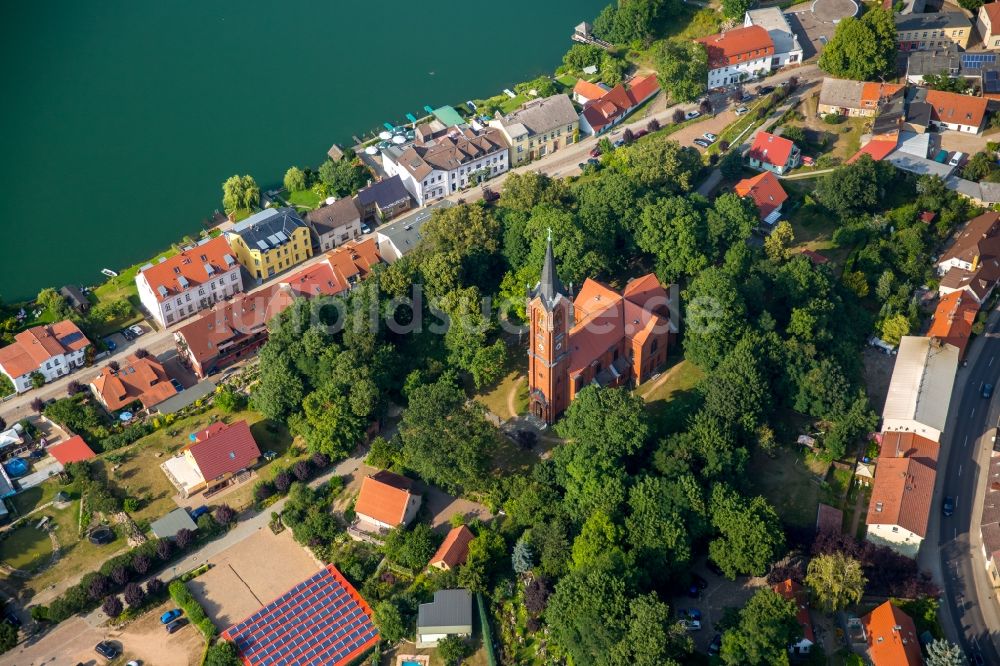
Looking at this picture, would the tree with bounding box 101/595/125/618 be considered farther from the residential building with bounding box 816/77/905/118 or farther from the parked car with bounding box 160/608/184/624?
the residential building with bounding box 816/77/905/118

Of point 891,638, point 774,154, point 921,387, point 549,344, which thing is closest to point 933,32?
point 774,154

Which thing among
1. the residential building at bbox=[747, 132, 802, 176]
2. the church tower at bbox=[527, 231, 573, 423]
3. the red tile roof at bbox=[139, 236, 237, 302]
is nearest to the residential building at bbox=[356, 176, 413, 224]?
the red tile roof at bbox=[139, 236, 237, 302]

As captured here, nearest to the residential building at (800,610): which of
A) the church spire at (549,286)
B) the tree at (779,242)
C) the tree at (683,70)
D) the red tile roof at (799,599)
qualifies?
the red tile roof at (799,599)

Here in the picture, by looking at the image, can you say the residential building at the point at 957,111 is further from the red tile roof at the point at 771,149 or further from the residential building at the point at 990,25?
the red tile roof at the point at 771,149

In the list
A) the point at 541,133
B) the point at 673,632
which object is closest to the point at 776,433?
the point at 673,632

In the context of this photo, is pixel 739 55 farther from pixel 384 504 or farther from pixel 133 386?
pixel 133 386

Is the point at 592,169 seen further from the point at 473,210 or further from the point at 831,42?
the point at 831,42
